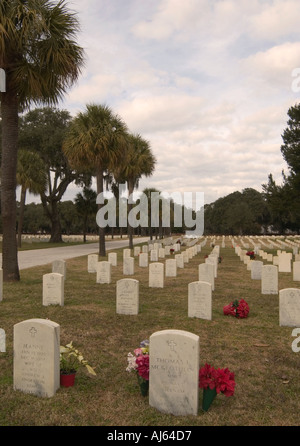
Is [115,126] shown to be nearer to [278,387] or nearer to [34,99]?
[34,99]

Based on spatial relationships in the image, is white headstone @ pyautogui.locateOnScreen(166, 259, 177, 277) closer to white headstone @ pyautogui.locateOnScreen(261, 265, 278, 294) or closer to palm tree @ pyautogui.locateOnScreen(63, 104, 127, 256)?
white headstone @ pyautogui.locateOnScreen(261, 265, 278, 294)

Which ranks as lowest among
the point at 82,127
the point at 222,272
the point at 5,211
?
the point at 222,272

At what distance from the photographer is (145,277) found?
14547mm

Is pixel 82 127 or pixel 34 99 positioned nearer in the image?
pixel 34 99

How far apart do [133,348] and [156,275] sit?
610 cm

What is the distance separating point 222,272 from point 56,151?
89.4 feet

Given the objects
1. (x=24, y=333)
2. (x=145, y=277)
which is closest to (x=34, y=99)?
(x=145, y=277)

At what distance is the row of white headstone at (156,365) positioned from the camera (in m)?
3.93

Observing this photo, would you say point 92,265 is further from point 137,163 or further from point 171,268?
point 137,163

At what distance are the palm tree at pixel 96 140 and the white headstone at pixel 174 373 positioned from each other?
20.0 m

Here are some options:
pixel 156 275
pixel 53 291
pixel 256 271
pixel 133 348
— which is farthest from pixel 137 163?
pixel 133 348

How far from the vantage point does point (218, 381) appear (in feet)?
13.0

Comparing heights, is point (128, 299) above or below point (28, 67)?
below

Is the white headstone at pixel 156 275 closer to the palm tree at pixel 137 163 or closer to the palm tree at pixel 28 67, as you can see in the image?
the palm tree at pixel 28 67
